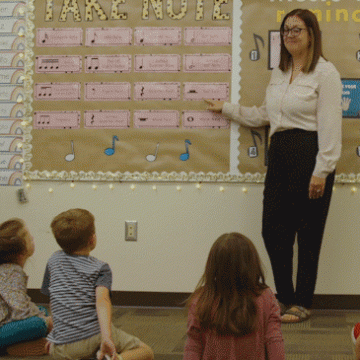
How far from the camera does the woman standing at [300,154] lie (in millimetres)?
2629

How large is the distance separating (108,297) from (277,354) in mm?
678

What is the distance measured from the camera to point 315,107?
2672mm

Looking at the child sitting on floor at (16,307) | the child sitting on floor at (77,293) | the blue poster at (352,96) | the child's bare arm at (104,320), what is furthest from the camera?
the blue poster at (352,96)

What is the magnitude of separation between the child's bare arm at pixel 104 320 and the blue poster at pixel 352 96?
1746mm

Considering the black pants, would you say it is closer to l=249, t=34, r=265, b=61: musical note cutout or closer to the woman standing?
the woman standing

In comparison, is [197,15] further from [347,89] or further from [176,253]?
[176,253]

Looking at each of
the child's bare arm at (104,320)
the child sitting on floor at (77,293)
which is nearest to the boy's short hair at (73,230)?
the child sitting on floor at (77,293)

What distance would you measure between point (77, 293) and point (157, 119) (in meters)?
1.42

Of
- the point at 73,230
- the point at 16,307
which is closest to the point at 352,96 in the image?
the point at 73,230

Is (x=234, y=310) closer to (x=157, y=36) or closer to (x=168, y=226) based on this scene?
(x=168, y=226)

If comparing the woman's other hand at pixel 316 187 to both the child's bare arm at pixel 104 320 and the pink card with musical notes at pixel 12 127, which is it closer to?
the child's bare arm at pixel 104 320

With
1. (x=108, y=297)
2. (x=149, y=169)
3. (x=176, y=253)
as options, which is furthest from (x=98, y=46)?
(x=108, y=297)

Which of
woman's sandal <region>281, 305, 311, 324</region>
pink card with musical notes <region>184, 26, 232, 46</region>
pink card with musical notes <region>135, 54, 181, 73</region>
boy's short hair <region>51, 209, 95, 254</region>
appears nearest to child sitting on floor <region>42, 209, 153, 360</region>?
boy's short hair <region>51, 209, 95, 254</region>

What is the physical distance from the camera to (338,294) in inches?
117
